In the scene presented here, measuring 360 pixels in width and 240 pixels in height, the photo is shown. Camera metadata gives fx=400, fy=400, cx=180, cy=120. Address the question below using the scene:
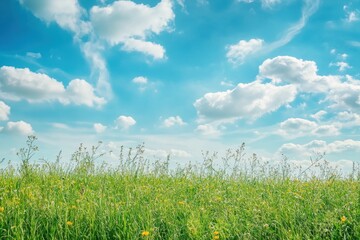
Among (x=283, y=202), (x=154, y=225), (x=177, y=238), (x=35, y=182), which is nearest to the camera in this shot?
(x=177, y=238)

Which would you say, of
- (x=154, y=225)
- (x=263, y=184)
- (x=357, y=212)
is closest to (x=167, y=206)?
(x=154, y=225)

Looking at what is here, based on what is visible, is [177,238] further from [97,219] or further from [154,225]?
[97,219]

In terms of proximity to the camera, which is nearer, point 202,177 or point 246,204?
point 246,204

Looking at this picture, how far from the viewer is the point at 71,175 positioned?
9.72 meters

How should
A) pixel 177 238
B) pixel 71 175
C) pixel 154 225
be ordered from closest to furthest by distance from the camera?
pixel 177 238 < pixel 154 225 < pixel 71 175

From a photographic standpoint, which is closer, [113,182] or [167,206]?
[167,206]


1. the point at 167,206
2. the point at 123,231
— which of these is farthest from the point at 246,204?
the point at 123,231

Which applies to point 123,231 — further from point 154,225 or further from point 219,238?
point 219,238

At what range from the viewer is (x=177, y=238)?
5.26 meters

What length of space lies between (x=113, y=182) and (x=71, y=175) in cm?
124

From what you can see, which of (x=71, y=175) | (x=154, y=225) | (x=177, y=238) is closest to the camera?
(x=177, y=238)

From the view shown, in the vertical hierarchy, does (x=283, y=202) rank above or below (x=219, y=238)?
above

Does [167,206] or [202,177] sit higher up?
[202,177]

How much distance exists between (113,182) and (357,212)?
5.32 m
